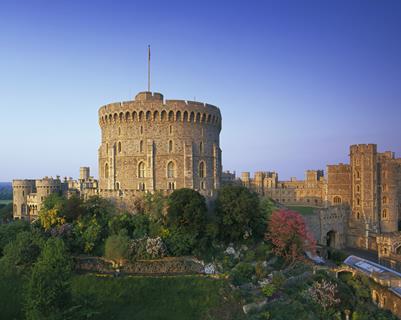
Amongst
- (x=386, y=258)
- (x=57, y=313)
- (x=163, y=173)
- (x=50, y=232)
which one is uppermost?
(x=163, y=173)

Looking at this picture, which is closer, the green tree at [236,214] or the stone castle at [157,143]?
the green tree at [236,214]

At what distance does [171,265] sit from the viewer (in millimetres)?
29188

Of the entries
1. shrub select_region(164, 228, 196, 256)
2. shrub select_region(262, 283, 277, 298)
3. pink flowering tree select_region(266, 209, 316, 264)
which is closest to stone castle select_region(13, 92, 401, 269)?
shrub select_region(164, 228, 196, 256)

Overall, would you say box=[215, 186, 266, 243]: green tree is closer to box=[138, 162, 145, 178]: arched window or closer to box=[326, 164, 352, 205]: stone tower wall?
box=[138, 162, 145, 178]: arched window

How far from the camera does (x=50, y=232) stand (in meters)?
33.0

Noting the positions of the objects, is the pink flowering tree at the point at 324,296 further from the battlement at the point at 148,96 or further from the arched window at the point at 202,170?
Result: the battlement at the point at 148,96

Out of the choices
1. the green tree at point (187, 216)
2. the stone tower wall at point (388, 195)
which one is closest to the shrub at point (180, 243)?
the green tree at point (187, 216)

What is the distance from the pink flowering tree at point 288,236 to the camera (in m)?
33.1

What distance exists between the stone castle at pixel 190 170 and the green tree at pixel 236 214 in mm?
4602

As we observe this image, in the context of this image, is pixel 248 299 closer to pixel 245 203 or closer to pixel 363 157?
pixel 245 203

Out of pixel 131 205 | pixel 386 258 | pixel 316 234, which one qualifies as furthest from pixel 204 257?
pixel 386 258

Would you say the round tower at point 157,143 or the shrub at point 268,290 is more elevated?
the round tower at point 157,143

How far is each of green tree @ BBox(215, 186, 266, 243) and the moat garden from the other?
101 mm

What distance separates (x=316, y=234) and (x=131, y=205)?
26874 millimetres
